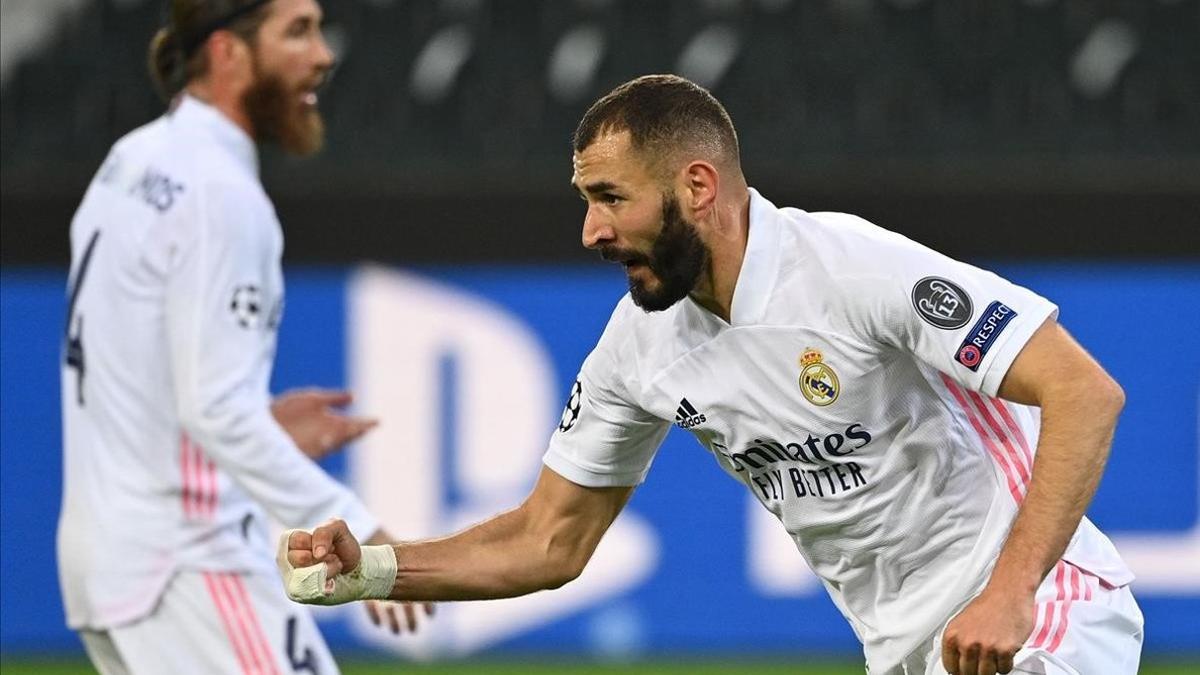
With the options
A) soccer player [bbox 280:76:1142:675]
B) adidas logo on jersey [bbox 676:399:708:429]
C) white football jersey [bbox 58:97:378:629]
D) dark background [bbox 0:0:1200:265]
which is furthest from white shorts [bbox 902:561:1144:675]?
dark background [bbox 0:0:1200:265]

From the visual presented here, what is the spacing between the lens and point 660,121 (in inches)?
146

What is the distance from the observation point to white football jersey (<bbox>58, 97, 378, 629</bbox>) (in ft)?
14.6

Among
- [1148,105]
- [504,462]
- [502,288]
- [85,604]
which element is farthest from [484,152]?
[85,604]

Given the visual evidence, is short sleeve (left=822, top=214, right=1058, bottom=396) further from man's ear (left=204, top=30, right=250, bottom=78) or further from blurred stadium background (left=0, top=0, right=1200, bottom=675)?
blurred stadium background (left=0, top=0, right=1200, bottom=675)

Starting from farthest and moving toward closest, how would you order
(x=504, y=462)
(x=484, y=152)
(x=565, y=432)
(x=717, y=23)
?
(x=717, y=23) → (x=484, y=152) → (x=504, y=462) → (x=565, y=432)

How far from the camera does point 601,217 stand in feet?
12.1

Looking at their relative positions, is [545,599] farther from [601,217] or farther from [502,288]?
[601,217]

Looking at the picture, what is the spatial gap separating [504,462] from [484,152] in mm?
1767

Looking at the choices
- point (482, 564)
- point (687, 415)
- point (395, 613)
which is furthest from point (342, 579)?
point (395, 613)

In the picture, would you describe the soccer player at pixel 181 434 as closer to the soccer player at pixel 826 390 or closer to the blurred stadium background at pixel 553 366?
the soccer player at pixel 826 390

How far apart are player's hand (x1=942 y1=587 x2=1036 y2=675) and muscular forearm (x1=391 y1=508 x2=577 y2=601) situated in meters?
1.06

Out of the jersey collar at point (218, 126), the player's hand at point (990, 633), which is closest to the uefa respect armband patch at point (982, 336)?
the player's hand at point (990, 633)

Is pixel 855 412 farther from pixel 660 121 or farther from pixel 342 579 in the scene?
pixel 342 579

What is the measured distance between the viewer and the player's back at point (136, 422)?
14.8 ft
